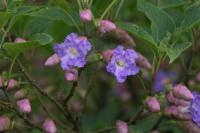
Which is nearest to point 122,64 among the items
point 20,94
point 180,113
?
point 180,113

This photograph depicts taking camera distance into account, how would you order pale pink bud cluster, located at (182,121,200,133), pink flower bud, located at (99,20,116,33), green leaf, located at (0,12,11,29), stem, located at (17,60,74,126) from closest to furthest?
green leaf, located at (0,12,11,29) < pink flower bud, located at (99,20,116,33) < stem, located at (17,60,74,126) < pale pink bud cluster, located at (182,121,200,133)

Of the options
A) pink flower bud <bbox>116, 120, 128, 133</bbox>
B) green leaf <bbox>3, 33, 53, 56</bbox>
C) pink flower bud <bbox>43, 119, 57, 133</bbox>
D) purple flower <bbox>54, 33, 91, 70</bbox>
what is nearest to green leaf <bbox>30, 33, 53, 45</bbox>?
green leaf <bbox>3, 33, 53, 56</bbox>

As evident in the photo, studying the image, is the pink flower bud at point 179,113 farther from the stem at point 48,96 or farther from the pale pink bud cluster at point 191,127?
the stem at point 48,96

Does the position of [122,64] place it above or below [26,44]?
below

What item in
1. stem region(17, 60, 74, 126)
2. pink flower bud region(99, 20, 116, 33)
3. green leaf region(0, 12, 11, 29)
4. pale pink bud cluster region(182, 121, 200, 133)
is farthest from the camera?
pale pink bud cluster region(182, 121, 200, 133)

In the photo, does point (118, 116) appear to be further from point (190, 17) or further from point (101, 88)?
point (190, 17)

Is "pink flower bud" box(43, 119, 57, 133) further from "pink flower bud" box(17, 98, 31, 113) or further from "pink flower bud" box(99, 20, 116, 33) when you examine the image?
"pink flower bud" box(99, 20, 116, 33)

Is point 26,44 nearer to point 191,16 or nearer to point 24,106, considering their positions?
point 24,106
